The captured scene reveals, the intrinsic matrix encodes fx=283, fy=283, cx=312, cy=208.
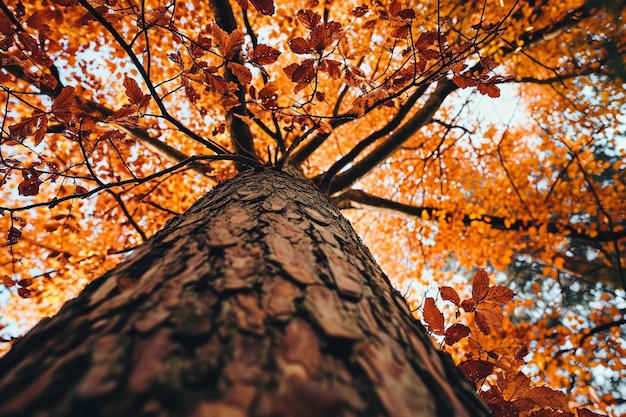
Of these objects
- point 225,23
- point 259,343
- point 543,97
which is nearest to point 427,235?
point 225,23

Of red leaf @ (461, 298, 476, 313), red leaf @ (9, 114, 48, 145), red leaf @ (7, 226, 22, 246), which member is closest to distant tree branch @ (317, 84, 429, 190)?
red leaf @ (461, 298, 476, 313)

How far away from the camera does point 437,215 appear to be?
4.56 m

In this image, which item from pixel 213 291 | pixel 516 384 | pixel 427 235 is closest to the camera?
pixel 213 291

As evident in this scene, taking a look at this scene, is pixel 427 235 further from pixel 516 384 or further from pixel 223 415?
pixel 223 415

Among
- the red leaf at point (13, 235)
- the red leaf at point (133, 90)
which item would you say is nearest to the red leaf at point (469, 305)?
the red leaf at point (133, 90)

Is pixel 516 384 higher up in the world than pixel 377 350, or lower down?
lower down

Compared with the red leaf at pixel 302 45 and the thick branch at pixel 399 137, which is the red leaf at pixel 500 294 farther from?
the thick branch at pixel 399 137

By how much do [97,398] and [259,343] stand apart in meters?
0.22

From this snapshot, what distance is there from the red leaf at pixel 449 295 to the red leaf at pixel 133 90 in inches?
75.6

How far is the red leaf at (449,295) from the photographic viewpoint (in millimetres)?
1567

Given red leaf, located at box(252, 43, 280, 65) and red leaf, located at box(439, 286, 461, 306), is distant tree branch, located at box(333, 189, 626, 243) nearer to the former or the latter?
red leaf, located at box(439, 286, 461, 306)

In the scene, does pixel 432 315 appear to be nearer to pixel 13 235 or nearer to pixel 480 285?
pixel 480 285

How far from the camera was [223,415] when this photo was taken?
0.36 m

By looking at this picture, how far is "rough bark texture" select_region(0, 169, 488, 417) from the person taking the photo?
1.25 ft
